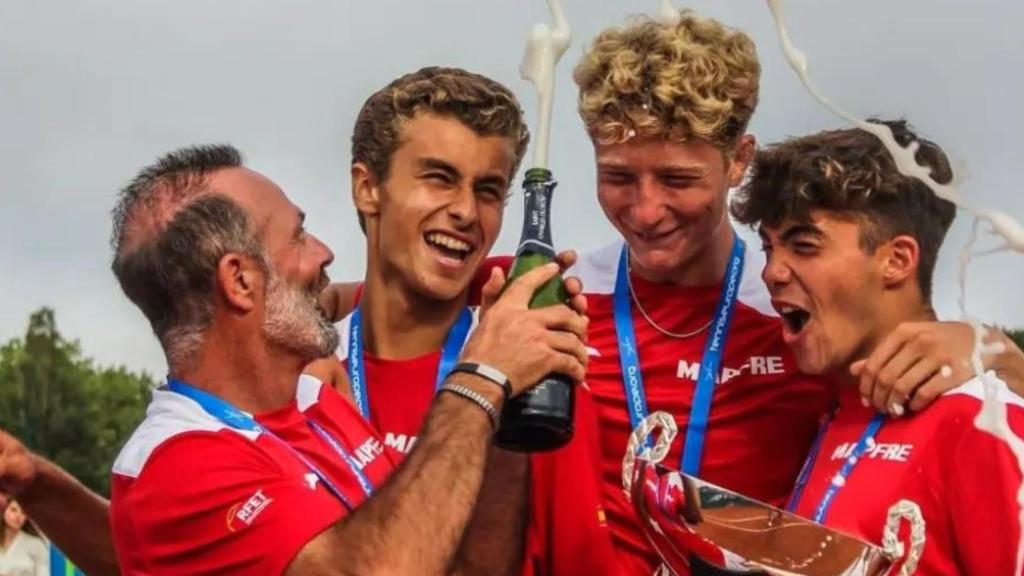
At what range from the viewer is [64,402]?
165 feet

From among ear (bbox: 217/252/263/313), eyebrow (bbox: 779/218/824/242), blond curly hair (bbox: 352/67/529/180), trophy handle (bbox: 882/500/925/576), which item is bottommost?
trophy handle (bbox: 882/500/925/576)

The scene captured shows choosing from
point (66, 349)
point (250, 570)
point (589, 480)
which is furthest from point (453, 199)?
point (66, 349)

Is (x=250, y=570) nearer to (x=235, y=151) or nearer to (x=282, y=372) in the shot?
(x=282, y=372)

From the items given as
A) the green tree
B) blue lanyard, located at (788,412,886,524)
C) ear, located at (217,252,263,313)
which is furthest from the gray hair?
the green tree

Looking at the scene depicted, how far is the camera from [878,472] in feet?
14.1

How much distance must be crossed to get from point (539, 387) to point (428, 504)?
1.18 feet

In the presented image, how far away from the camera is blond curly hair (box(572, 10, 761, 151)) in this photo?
4.78m

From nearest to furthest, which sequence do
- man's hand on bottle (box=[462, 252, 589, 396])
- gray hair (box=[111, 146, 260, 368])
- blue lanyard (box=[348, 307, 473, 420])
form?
man's hand on bottle (box=[462, 252, 589, 396])
gray hair (box=[111, 146, 260, 368])
blue lanyard (box=[348, 307, 473, 420])

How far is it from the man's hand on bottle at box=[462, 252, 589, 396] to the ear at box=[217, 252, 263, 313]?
70 centimetres

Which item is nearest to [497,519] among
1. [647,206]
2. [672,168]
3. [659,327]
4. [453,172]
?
[659,327]

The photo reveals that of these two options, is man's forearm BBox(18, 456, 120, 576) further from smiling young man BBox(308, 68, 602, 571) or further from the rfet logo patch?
the rfet logo patch

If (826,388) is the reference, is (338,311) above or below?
above

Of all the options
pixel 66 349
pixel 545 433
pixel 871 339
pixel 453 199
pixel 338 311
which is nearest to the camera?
pixel 545 433

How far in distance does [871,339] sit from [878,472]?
0.41 m
